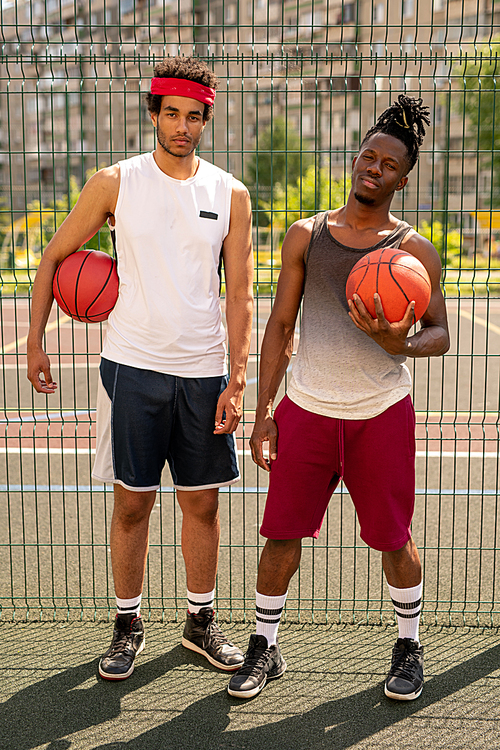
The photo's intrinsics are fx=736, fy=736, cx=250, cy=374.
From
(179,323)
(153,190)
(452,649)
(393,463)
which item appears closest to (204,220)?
(153,190)

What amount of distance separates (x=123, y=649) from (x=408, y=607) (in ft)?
3.89

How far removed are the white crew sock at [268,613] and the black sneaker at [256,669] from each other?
3 centimetres

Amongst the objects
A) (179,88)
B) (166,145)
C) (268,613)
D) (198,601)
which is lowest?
(198,601)

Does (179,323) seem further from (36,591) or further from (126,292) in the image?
(36,591)

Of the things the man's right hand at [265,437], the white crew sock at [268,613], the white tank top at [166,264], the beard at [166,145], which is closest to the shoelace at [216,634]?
the white crew sock at [268,613]

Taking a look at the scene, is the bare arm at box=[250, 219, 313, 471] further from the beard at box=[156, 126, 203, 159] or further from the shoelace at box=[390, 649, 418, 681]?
the shoelace at box=[390, 649, 418, 681]

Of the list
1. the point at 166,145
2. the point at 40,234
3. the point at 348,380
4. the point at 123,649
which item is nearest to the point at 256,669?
the point at 123,649

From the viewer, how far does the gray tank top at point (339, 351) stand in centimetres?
265

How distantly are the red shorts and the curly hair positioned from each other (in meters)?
1.24

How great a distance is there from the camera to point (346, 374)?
267 centimetres

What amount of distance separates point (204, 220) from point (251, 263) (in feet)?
0.88

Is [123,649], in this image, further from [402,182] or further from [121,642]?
[402,182]

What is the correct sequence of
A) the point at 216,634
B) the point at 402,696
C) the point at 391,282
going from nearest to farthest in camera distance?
the point at 391,282, the point at 402,696, the point at 216,634

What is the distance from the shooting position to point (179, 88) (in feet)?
8.91
